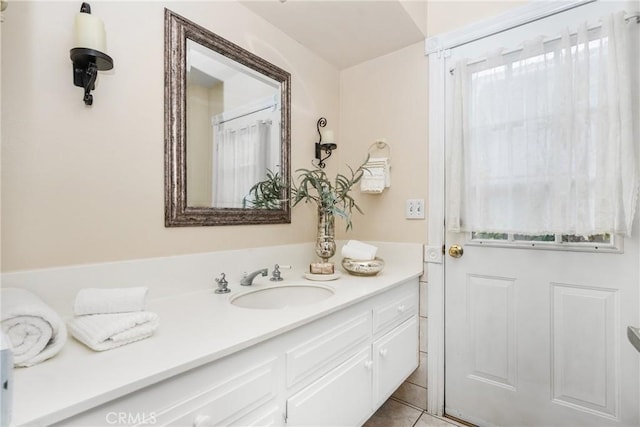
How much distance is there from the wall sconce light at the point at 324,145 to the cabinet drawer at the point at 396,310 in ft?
2.99

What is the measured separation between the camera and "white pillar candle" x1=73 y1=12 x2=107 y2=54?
0.92 m

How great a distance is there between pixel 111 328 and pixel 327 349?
25.2 inches

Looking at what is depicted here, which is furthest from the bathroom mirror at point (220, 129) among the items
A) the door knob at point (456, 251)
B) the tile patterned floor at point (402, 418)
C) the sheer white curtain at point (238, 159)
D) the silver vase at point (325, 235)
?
the tile patterned floor at point (402, 418)

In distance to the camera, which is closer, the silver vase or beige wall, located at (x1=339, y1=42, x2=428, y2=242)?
the silver vase

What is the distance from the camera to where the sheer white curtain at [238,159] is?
4.58ft

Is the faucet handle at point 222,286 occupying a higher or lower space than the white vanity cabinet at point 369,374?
higher

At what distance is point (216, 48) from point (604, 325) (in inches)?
81.1

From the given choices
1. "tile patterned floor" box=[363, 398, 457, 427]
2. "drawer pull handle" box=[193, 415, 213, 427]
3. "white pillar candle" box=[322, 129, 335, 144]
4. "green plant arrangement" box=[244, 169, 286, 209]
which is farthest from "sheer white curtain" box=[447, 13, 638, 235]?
"drawer pull handle" box=[193, 415, 213, 427]

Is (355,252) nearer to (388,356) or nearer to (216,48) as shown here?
(388,356)

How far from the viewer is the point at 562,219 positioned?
133 cm

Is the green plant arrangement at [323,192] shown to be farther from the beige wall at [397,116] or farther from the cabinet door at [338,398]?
the cabinet door at [338,398]

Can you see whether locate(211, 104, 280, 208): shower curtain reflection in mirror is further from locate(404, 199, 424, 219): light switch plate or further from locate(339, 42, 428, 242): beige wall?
locate(404, 199, 424, 219): light switch plate

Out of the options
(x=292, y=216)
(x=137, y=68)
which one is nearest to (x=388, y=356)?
(x=292, y=216)

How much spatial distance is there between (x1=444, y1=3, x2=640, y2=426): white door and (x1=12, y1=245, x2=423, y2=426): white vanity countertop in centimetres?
80
